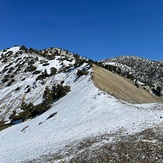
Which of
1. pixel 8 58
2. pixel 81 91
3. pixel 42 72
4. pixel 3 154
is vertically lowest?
pixel 3 154

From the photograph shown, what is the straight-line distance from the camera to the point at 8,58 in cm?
12338

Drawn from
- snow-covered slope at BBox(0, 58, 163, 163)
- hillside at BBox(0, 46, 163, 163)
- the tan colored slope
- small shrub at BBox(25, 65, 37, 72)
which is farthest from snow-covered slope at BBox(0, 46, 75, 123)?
snow-covered slope at BBox(0, 58, 163, 163)

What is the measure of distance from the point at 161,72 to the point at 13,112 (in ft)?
426

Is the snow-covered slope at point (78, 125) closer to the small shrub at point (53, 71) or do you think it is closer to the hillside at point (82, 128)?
the hillside at point (82, 128)

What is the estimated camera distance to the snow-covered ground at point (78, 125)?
2755cm

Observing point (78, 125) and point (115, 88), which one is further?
point (115, 88)

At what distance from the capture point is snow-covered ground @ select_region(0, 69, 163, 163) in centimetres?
2755

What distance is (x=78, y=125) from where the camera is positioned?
33.9 meters

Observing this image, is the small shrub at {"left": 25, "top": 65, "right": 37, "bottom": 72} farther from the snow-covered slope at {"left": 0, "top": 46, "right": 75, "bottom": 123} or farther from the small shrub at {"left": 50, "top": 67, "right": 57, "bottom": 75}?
the small shrub at {"left": 50, "top": 67, "right": 57, "bottom": 75}

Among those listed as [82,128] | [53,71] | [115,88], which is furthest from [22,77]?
[82,128]

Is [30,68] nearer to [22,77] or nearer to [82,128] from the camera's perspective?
[22,77]

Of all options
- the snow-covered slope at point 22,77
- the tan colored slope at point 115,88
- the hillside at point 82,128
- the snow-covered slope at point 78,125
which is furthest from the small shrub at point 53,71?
the snow-covered slope at point 78,125

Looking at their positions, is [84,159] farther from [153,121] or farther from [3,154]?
[3,154]

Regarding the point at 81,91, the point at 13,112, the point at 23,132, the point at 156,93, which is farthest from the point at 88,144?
the point at 156,93
